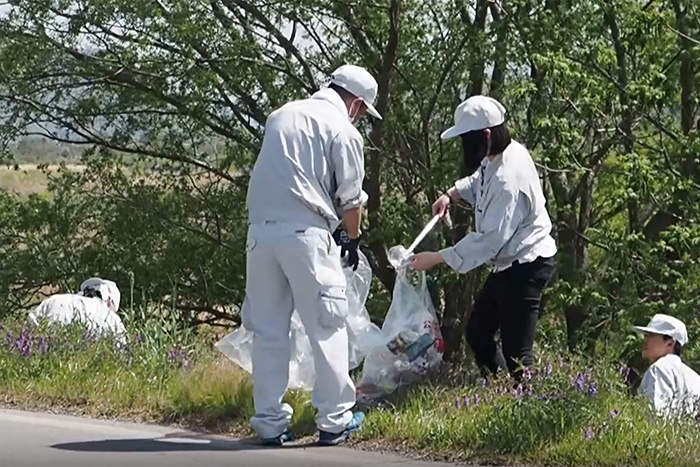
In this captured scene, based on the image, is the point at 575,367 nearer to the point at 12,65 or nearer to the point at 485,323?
the point at 485,323

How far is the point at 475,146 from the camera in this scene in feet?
22.9

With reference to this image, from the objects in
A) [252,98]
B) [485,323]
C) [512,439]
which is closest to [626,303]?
[252,98]

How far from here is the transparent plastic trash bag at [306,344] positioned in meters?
7.21

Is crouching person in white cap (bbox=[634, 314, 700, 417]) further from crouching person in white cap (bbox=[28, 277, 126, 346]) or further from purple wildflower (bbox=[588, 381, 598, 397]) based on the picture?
crouching person in white cap (bbox=[28, 277, 126, 346])

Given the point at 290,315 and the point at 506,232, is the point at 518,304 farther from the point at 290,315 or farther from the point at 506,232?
the point at 290,315

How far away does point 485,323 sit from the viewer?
24.2ft

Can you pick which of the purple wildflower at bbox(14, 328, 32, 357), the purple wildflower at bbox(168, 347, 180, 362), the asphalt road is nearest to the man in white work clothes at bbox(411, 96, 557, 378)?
the asphalt road

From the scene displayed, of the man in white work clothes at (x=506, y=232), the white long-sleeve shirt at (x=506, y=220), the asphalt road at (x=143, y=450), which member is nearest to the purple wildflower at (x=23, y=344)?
the asphalt road at (x=143, y=450)

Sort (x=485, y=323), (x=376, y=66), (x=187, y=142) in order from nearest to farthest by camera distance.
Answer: (x=485, y=323), (x=376, y=66), (x=187, y=142)

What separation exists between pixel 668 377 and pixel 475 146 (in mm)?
1840

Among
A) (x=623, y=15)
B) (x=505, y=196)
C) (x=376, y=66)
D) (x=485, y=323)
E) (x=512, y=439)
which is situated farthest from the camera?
(x=376, y=66)

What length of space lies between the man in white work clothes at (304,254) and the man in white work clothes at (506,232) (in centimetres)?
78

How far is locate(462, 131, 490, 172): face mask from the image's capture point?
6.93 m

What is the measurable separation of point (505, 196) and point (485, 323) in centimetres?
87
